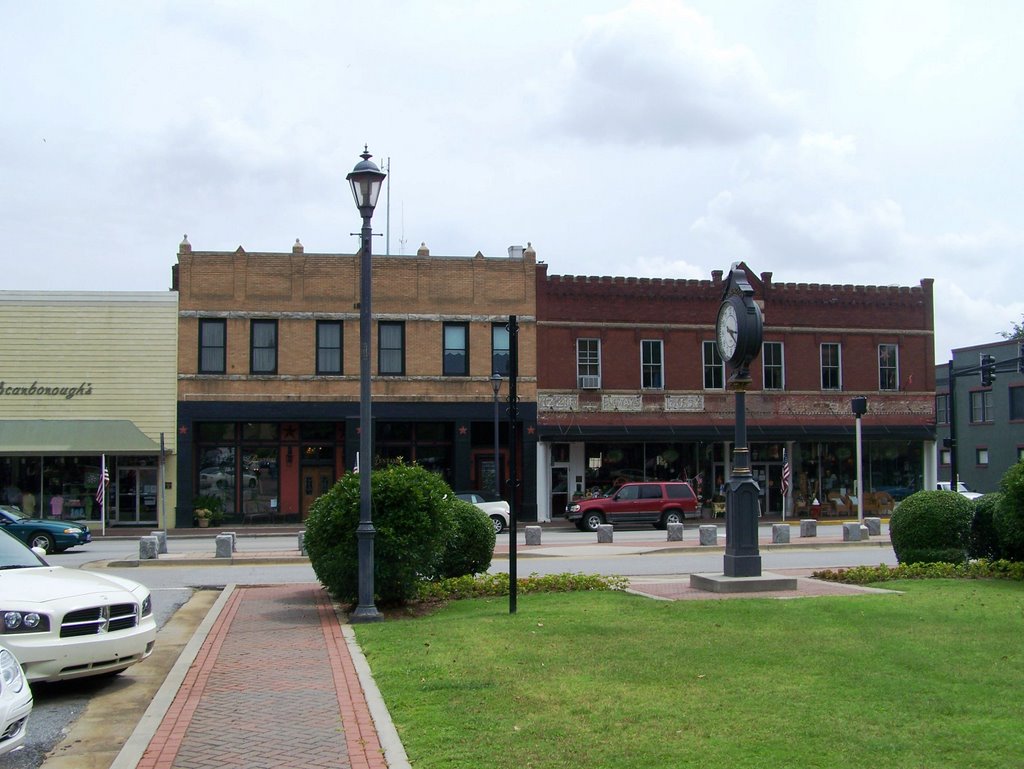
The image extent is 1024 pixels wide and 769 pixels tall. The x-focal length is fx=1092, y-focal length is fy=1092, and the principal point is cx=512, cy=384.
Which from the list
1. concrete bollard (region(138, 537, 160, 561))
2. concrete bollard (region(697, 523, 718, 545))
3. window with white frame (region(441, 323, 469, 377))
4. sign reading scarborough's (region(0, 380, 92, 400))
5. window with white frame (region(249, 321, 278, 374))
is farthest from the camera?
window with white frame (region(441, 323, 469, 377))

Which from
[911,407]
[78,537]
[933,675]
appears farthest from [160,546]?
[911,407]

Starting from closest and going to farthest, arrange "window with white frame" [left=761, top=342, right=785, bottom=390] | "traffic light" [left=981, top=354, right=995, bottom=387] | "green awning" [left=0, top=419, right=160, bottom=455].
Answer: "traffic light" [left=981, top=354, right=995, bottom=387] → "green awning" [left=0, top=419, right=160, bottom=455] → "window with white frame" [left=761, top=342, right=785, bottom=390]

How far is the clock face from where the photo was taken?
17281 mm

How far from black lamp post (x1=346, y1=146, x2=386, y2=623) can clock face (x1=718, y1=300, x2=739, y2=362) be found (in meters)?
5.90

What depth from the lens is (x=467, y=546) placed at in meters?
17.5

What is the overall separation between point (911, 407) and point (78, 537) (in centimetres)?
3380

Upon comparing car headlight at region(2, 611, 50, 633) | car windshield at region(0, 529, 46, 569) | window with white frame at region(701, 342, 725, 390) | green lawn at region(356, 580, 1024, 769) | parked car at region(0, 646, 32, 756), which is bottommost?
green lawn at region(356, 580, 1024, 769)

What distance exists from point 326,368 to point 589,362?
33.9 ft

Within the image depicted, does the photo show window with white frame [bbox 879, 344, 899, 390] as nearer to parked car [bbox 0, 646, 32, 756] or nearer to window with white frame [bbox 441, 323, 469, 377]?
window with white frame [bbox 441, 323, 469, 377]

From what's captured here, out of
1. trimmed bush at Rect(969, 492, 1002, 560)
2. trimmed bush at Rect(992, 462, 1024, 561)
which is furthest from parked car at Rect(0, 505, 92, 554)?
trimmed bush at Rect(992, 462, 1024, 561)

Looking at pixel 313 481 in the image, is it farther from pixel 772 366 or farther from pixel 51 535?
pixel 772 366

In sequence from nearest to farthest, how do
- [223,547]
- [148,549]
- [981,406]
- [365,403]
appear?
1. [365,403]
2. [148,549]
3. [223,547]
4. [981,406]

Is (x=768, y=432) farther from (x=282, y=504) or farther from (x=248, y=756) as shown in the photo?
(x=248, y=756)

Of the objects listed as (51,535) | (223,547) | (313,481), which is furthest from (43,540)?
(313,481)
